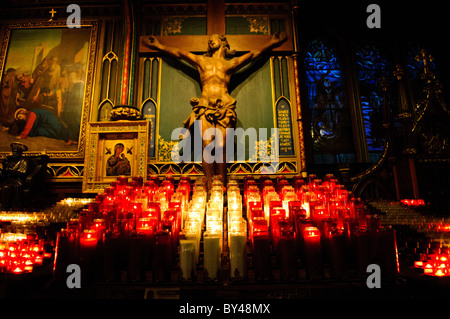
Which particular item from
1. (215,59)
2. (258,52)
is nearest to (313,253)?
(215,59)

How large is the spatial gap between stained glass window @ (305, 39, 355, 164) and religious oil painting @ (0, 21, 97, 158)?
426 cm

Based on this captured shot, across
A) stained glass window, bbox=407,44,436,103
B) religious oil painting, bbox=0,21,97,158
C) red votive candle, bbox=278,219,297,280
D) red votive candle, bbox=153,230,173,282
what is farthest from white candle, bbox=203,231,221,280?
stained glass window, bbox=407,44,436,103

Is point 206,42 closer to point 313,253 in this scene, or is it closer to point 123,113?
point 123,113

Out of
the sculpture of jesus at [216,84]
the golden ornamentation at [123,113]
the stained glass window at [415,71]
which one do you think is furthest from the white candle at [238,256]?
the stained glass window at [415,71]

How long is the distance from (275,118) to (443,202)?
269cm

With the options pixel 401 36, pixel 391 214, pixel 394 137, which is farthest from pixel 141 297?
pixel 401 36

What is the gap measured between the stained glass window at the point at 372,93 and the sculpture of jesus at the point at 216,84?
2.15 m

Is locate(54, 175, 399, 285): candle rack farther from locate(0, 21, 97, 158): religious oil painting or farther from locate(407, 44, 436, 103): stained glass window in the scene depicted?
locate(407, 44, 436, 103): stained glass window

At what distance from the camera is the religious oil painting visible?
214 inches

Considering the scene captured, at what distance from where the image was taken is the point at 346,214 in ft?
8.11

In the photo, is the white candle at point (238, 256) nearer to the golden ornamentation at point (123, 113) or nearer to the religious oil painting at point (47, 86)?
the golden ornamentation at point (123, 113)

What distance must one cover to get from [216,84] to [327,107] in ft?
8.78

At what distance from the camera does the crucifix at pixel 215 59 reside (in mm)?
4530
